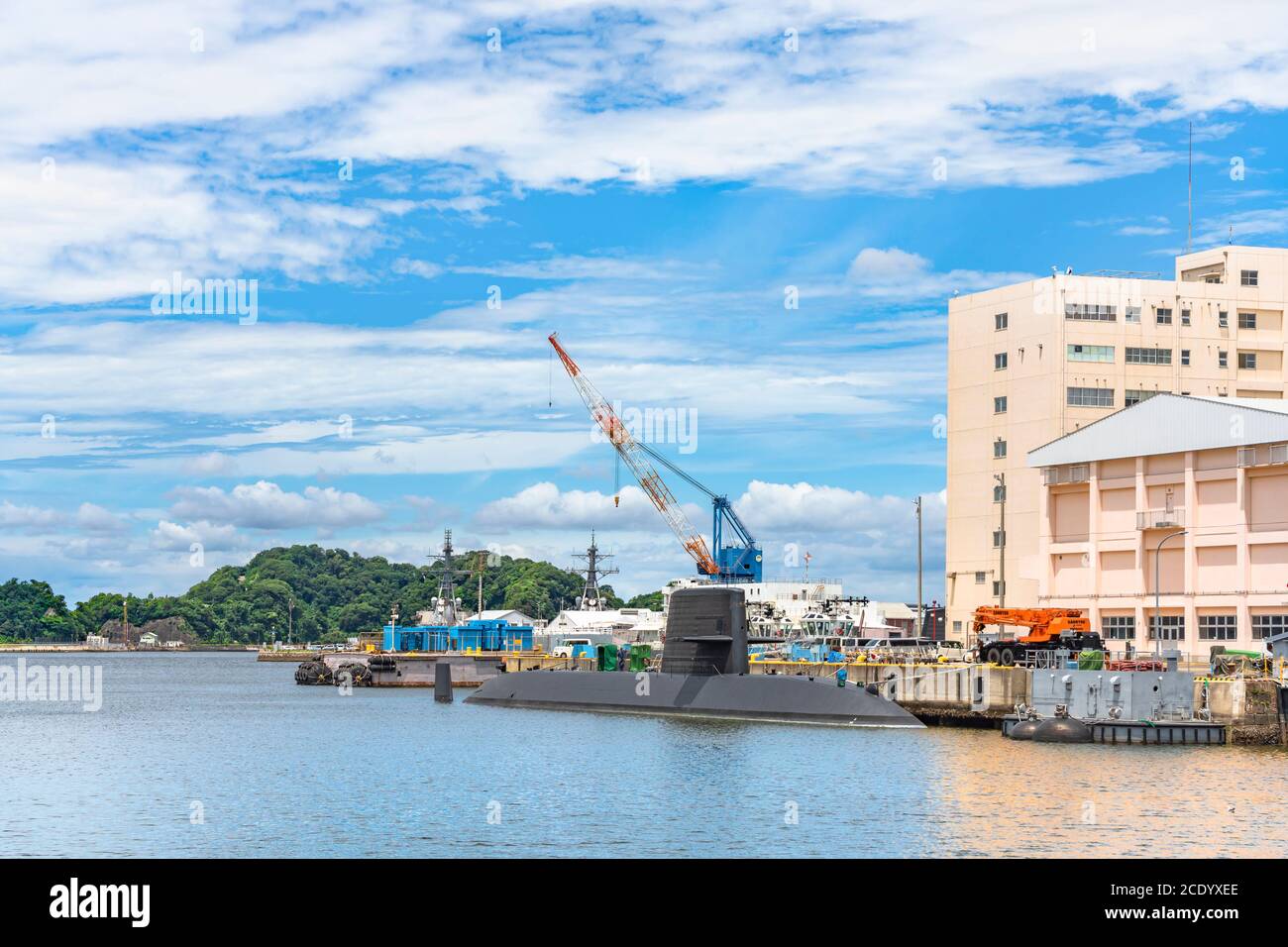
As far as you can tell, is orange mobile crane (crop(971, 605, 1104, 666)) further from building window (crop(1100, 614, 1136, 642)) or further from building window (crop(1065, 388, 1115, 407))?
building window (crop(1065, 388, 1115, 407))

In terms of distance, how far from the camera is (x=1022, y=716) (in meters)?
68.2

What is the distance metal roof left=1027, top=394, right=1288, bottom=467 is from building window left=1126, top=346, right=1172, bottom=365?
18.3m

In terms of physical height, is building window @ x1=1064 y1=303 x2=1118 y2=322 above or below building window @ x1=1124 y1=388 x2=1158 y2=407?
above

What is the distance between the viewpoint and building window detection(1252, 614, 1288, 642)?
79.1m

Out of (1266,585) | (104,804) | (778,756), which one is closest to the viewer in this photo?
(104,804)

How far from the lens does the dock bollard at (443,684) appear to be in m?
103

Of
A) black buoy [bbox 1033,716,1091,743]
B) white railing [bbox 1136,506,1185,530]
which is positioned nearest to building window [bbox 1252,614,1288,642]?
white railing [bbox 1136,506,1185,530]

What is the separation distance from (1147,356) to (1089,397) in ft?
21.6

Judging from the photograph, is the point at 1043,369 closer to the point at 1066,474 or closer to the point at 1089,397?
the point at 1089,397

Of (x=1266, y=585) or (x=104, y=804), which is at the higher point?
(x=1266, y=585)
